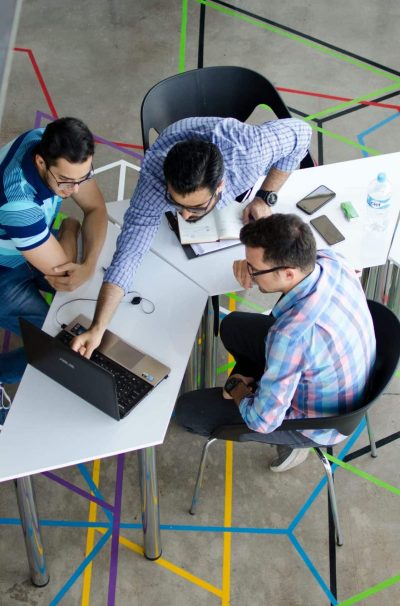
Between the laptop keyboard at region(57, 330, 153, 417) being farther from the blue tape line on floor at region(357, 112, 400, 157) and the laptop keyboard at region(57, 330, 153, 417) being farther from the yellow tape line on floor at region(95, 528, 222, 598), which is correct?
the blue tape line on floor at region(357, 112, 400, 157)

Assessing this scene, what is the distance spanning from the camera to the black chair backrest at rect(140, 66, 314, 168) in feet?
11.3

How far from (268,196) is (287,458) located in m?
1.14

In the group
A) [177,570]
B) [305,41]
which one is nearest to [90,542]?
[177,570]

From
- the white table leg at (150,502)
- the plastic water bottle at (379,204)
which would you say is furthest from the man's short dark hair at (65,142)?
the plastic water bottle at (379,204)

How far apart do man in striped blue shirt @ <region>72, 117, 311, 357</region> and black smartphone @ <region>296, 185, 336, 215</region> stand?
131 millimetres

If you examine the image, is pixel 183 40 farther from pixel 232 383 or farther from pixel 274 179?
pixel 232 383

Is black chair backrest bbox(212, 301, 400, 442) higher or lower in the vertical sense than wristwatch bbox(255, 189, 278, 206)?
lower

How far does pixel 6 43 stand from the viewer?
2.21 metres

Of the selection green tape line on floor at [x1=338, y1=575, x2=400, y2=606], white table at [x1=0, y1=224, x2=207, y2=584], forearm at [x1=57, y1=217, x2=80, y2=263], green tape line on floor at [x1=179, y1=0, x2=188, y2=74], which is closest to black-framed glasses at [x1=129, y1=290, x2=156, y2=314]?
white table at [x1=0, y1=224, x2=207, y2=584]

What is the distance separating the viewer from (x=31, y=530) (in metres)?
2.80

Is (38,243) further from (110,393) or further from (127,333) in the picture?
(110,393)

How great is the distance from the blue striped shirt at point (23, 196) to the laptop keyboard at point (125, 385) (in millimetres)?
524

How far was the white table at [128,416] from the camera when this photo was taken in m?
2.46

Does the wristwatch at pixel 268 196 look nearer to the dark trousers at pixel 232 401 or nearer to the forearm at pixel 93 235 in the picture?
the dark trousers at pixel 232 401
